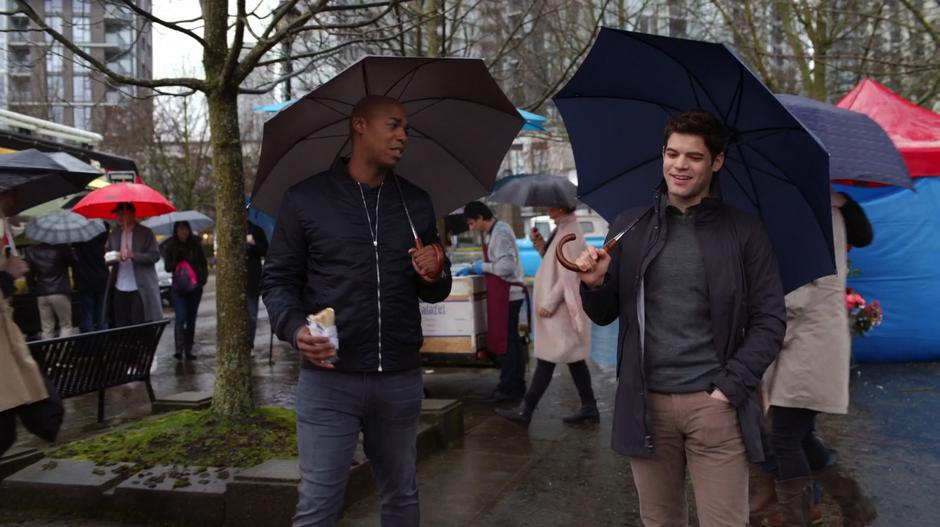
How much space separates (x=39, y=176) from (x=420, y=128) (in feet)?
7.08

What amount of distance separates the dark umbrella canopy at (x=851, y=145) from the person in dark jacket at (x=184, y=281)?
8.57 meters

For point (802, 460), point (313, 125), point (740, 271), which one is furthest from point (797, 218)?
point (313, 125)

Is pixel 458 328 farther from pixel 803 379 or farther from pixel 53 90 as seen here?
pixel 53 90

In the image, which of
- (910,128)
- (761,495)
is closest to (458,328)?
(761,495)

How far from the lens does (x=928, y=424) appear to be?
6500mm

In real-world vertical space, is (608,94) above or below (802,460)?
above

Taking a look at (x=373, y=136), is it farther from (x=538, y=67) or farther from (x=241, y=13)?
(x=538, y=67)

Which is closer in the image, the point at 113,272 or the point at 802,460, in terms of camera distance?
the point at 802,460

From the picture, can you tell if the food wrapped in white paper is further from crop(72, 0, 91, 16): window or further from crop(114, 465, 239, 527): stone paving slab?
crop(72, 0, 91, 16): window

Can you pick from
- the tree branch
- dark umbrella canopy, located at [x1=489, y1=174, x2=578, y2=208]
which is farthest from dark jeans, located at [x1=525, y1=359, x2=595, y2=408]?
the tree branch

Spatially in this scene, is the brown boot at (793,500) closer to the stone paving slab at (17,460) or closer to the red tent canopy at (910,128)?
the stone paving slab at (17,460)

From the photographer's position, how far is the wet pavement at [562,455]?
4.71 m

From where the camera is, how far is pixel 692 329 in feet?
9.36

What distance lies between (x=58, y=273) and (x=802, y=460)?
8.91m
